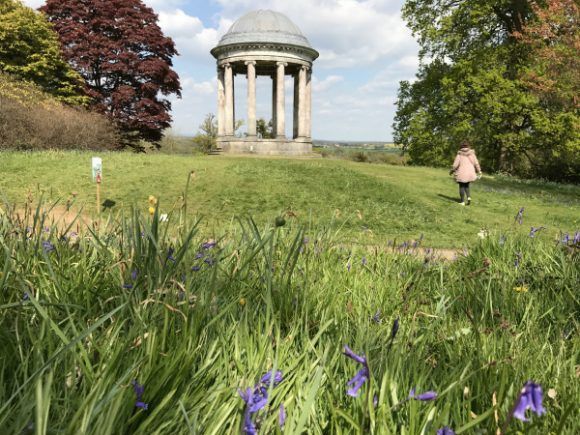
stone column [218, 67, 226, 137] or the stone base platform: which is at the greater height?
stone column [218, 67, 226, 137]

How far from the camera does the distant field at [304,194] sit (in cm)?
1020

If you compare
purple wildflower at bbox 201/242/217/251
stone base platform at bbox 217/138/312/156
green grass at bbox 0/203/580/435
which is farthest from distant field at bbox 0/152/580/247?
stone base platform at bbox 217/138/312/156

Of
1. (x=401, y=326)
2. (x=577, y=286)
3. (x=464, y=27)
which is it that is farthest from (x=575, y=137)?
(x=401, y=326)

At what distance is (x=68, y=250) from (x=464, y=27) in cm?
2882

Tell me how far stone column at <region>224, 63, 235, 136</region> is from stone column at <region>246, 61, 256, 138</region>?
1.42 metres

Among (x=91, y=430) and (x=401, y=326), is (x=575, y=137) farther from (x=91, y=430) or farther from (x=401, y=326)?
(x=91, y=430)

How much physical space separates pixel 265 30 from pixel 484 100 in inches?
606

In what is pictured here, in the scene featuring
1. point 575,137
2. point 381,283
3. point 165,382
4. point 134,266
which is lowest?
point 381,283

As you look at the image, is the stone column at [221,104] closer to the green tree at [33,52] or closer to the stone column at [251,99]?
the stone column at [251,99]

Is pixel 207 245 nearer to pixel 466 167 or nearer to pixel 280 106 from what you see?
pixel 466 167

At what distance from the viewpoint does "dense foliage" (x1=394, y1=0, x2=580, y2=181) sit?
80.7 feet

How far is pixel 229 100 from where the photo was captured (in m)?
31.8

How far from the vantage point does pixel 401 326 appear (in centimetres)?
230

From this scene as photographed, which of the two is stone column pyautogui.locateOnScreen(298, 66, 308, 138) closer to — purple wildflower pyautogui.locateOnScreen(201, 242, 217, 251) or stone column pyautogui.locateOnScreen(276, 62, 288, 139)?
stone column pyautogui.locateOnScreen(276, 62, 288, 139)
